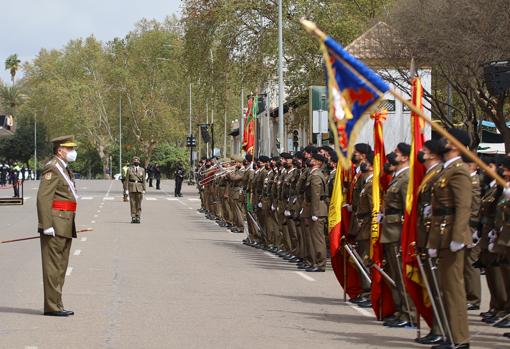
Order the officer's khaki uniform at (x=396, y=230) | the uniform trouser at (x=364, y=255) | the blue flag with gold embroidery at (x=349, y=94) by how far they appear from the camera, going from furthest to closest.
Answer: the uniform trouser at (x=364, y=255) → the officer's khaki uniform at (x=396, y=230) → the blue flag with gold embroidery at (x=349, y=94)

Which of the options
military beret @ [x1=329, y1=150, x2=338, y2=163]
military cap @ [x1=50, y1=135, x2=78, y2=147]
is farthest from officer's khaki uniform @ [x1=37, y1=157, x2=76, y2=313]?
military beret @ [x1=329, y1=150, x2=338, y2=163]

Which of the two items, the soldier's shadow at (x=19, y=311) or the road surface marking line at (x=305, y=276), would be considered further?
the road surface marking line at (x=305, y=276)

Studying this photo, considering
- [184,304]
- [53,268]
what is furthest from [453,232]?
[53,268]

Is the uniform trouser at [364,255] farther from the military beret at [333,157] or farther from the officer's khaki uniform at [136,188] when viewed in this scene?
the officer's khaki uniform at [136,188]

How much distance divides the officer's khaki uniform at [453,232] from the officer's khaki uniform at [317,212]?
7.73 metres

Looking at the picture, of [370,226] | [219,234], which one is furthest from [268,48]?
[370,226]

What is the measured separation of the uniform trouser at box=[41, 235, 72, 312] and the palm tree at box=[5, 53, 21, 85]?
141569 millimetres

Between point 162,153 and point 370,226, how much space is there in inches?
3929

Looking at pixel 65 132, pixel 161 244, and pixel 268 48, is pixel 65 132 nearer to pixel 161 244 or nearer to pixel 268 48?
pixel 268 48

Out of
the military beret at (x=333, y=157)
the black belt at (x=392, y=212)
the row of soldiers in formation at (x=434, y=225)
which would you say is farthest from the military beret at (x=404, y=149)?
the military beret at (x=333, y=157)

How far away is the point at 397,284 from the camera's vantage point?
11828 millimetres

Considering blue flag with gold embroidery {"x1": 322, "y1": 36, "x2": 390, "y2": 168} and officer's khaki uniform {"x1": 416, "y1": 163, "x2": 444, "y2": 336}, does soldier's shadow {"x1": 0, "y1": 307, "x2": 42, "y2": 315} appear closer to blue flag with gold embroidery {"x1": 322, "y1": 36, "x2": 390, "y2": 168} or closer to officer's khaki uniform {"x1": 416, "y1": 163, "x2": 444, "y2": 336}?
officer's khaki uniform {"x1": 416, "y1": 163, "x2": 444, "y2": 336}

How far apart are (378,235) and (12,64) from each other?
143133mm

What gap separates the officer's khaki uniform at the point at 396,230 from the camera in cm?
1177
